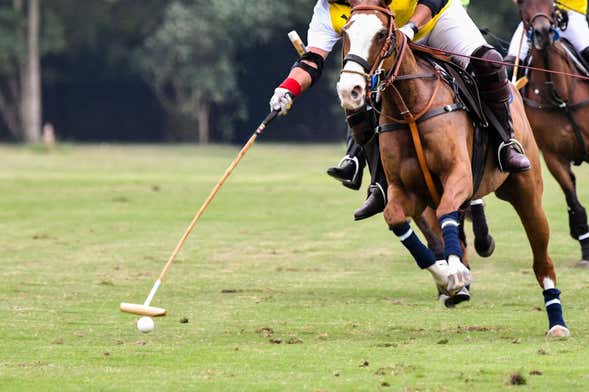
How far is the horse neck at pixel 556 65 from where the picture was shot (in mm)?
13961

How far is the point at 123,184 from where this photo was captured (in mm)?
28359

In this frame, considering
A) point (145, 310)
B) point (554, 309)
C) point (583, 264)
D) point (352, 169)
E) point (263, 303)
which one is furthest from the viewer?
point (583, 264)

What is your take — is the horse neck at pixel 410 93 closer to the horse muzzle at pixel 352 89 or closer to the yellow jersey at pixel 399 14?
the yellow jersey at pixel 399 14

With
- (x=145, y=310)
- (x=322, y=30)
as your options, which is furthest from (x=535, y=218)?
(x=145, y=310)

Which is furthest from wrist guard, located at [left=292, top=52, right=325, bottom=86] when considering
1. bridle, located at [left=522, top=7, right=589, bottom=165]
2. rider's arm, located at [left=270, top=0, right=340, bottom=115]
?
bridle, located at [left=522, top=7, right=589, bottom=165]

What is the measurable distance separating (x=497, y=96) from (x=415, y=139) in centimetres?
105

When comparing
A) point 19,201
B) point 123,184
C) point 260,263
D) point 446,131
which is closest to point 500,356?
point 446,131

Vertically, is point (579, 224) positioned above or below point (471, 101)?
below

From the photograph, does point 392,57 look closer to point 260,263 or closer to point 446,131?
point 446,131

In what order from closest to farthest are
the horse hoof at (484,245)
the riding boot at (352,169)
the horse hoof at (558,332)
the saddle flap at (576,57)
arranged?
the horse hoof at (558,332)
the riding boot at (352,169)
the horse hoof at (484,245)
the saddle flap at (576,57)

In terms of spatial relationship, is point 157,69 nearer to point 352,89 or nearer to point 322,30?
point 322,30

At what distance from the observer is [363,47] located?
29.0 feet

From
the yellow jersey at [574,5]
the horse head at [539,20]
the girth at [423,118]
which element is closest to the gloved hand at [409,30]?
the girth at [423,118]

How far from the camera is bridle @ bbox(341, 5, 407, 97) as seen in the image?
8773mm
